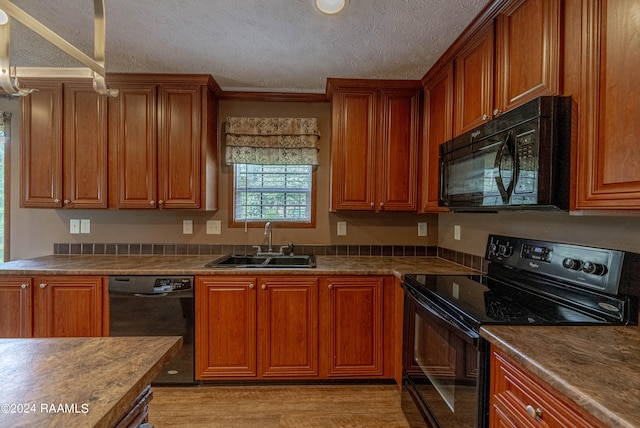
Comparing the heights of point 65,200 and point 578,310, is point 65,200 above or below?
above

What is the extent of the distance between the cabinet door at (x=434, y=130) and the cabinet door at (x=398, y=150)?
0.08m

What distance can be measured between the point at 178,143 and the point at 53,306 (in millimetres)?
1421

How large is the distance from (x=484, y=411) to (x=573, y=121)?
110 cm

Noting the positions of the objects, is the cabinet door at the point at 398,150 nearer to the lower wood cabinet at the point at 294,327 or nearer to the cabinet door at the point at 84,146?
the lower wood cabinet at the point at 294,327

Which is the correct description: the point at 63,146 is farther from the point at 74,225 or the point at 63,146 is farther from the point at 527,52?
the point at 527,52

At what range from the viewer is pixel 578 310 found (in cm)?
128

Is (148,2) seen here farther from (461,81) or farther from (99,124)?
(461,81)

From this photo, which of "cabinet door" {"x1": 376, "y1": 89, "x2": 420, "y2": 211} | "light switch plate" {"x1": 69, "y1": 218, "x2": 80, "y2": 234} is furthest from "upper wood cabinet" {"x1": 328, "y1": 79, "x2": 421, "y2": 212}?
"light switch plate" {"x1": 69, "y1": 218, "x2": 80, "y2": 234}

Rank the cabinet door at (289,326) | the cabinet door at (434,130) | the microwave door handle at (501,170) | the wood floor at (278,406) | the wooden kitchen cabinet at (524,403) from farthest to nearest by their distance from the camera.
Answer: the cabinet door at (289,326), the cabinet door at (434,130), the wood floor at (278,406), the microwave door handle at (501,170), the wooden kitchen cabinet at (524,403)

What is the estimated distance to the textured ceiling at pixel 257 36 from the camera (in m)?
1.66

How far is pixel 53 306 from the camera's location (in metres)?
2.12

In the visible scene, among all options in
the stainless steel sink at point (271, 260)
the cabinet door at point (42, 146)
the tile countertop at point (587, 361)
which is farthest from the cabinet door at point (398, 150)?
the cabinet door at point (42, 146)

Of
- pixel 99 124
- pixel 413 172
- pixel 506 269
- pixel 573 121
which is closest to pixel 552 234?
pixel 506 269

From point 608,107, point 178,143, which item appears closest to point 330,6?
point 608,107
